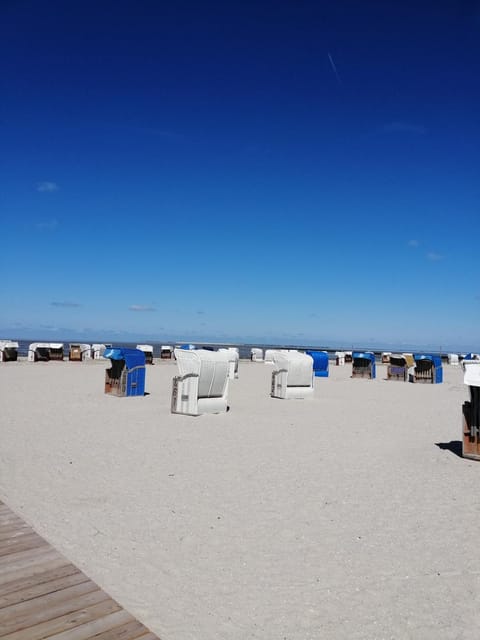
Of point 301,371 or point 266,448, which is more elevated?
point 301,371

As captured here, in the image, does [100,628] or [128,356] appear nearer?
[100,628]

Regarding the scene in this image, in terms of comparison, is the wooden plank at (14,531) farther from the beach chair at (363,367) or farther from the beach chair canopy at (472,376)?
the beach chair at (363,367)

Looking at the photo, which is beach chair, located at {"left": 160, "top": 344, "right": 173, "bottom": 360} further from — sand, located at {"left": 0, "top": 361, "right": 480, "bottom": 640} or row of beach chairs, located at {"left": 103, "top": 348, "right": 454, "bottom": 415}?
sand, located at {"left": 0, "top": 361, "right": 480, "bottom": 640}

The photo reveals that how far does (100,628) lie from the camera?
3.62 metres

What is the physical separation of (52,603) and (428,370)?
100 ft

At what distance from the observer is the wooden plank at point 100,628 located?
351 cm

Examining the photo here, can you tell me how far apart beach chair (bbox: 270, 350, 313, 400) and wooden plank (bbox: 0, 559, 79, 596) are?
15.6 m

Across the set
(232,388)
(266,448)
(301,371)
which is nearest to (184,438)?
(266,448)

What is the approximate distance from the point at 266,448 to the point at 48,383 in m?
15.8

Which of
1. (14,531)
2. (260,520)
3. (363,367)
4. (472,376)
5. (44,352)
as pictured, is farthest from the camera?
(44,352)

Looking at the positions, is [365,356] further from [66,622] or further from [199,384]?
[66,622]

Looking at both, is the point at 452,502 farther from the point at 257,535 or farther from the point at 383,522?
the point at 257,535

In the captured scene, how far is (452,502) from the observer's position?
756 centimetres

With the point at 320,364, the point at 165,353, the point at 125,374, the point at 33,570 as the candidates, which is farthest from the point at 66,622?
the point at 165,353
